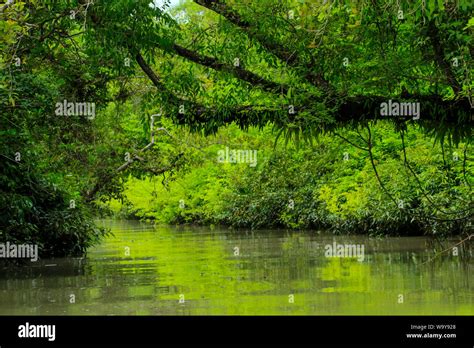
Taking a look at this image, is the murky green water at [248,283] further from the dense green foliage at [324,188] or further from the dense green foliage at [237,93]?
the dense green foliage at [324,188]

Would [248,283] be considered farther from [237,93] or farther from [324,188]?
[324,188]

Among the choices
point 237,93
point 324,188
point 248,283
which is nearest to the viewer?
point 237,93

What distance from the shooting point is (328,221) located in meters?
32.4

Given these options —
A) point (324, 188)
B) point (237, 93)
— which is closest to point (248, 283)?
point (237, 93)

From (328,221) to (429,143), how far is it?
802 cm

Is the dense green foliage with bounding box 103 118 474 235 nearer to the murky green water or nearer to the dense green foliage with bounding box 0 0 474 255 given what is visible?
the dense green foliage with bounding box 0 0 474 255

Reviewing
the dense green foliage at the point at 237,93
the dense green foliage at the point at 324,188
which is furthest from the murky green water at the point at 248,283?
the dense green foliage at the point at 324,188

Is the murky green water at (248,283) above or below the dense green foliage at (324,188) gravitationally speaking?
below

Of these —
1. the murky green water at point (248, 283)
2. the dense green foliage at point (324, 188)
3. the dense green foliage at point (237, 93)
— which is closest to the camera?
the murky green water at point (248, 283)

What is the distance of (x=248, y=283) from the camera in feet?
52.1

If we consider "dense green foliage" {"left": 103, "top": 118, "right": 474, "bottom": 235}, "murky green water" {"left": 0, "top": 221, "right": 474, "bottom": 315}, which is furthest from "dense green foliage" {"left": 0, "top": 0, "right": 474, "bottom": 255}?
"murky green water" {"left": 0, "top": 221, "right": 474, "bottom": 315}

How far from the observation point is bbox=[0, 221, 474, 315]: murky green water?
41.1 feet

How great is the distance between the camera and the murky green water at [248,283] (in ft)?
41.1

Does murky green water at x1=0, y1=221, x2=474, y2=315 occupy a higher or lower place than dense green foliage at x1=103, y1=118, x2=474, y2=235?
lower
